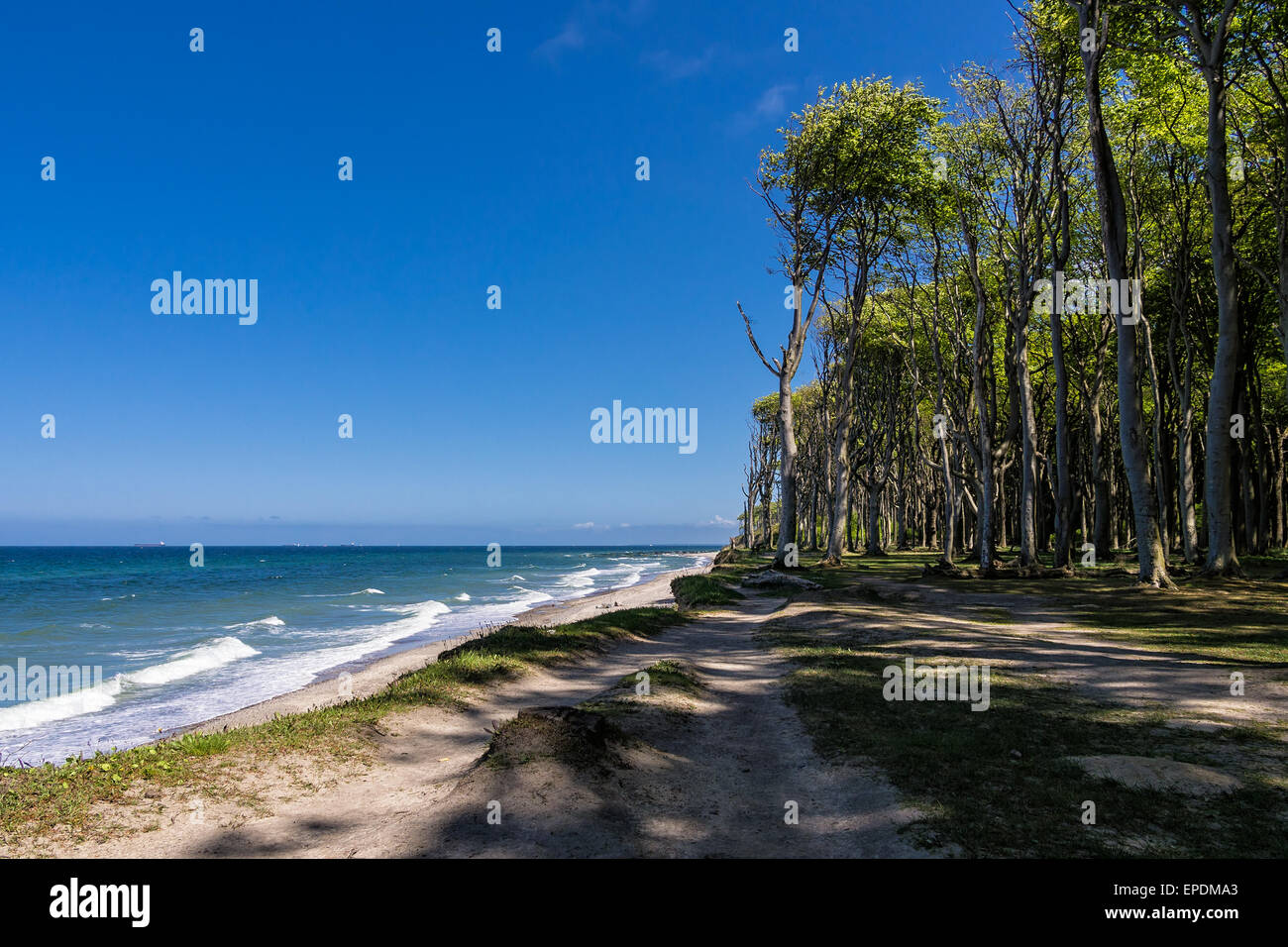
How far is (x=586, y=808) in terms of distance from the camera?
5793 millimetres

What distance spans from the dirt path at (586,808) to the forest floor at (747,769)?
1.1 inches

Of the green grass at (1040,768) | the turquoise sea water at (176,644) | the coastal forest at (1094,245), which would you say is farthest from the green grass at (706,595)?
the green grass at (1040,768)

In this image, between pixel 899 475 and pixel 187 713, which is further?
pixel 899 475

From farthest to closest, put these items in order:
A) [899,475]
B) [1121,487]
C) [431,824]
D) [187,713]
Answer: [899,475]
[1121,487]
[187,713]
[431,824]

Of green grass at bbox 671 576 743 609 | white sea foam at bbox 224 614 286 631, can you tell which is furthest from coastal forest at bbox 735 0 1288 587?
white sea foam at bbox 224 614 286 631

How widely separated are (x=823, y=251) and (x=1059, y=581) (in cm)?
1602

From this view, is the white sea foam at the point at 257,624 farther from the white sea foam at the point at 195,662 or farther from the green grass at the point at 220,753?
the green grass at the point at 220,753

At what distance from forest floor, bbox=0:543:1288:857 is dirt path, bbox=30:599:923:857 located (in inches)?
1.1

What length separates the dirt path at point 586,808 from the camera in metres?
5.28

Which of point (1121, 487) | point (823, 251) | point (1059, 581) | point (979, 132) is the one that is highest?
point (979, 132)

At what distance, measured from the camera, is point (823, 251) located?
98.8ft

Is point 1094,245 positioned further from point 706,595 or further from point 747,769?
point 747,769
